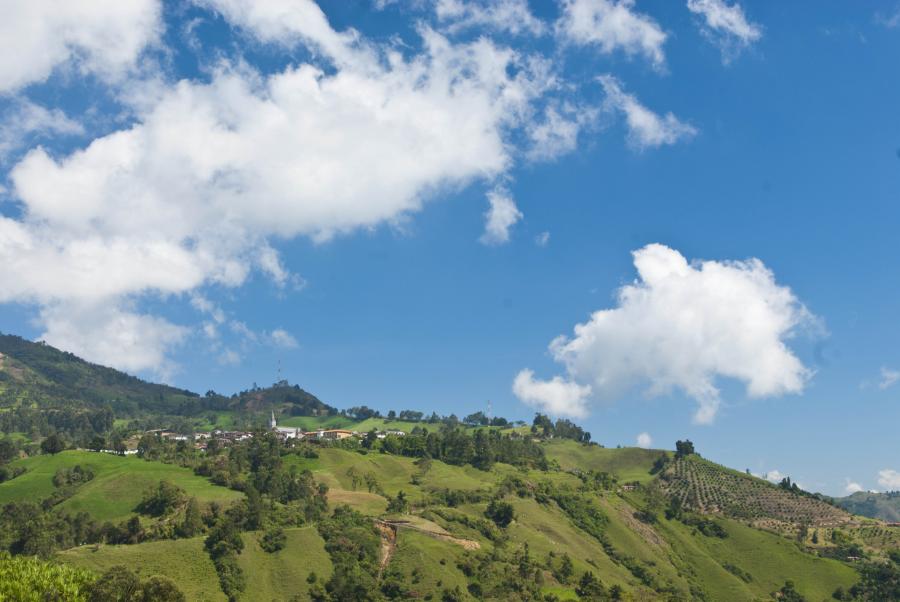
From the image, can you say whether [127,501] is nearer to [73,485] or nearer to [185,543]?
[73,485]

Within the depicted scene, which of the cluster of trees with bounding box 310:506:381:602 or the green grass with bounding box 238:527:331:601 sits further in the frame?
the cluster of trees with bounding box 310:506:381:602

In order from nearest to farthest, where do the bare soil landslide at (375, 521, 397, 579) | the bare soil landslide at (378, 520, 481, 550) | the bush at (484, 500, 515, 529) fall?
the bare soil landslide at (375, 521, 397, 579)
the bare soil landslide at (378, 520, 481, 550)
the bush at (484, 500, 515, 529)

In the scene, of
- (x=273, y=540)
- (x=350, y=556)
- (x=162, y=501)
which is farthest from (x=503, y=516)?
(x=162, y=501)

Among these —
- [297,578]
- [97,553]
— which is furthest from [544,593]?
[97,553]

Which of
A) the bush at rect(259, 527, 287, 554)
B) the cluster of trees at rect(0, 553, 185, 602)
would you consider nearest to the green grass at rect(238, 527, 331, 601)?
the bush at rect(259, 527, 287, 554)

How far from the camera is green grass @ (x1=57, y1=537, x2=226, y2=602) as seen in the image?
119188mm

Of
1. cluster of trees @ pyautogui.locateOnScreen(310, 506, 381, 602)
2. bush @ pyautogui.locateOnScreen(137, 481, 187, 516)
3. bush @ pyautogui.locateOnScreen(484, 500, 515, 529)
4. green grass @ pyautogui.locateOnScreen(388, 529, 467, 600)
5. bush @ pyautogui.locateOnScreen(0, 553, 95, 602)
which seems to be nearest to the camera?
bush @ pyautogui.locateOnScreen(0, 553, 95, 602)

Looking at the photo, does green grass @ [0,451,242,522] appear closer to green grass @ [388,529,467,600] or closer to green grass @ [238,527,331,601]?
green grass @ [238,527,331,601]

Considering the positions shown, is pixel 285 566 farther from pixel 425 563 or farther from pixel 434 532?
pixel 434 532

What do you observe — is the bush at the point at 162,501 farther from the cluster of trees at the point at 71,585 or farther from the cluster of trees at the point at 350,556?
the cluster of trees at the point at 71,585

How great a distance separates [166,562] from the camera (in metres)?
128

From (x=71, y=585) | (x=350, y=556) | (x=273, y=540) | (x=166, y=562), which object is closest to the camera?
(x=71, y=585)

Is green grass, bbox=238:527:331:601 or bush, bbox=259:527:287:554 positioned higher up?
bush, bbox=259:527:287:554

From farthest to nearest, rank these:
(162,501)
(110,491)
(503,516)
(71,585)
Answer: (503,516) < (110,491) < (162,501) < (71,585)
